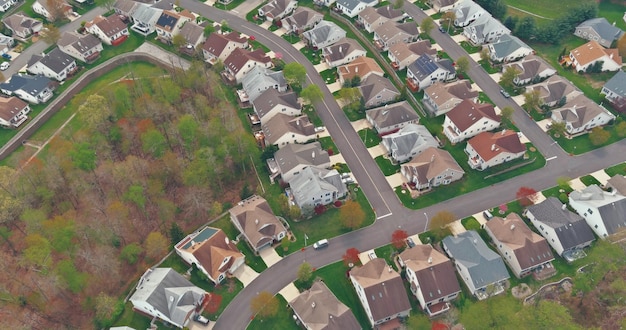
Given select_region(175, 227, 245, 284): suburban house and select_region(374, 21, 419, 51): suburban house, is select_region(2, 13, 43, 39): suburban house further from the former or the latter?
select_region(374, 21, 419, 51): suburban house

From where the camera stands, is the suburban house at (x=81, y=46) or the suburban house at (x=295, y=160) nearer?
the suburban house at (x=295, y=160)

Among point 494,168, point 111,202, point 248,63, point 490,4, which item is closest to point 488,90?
point 494,168

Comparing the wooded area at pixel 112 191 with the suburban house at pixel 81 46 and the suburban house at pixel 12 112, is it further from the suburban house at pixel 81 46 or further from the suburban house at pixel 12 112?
the suburban house at pixel 81 46

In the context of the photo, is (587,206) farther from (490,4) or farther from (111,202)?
(111,202)

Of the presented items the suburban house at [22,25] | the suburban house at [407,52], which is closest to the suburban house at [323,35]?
the suburban house at [407,52]

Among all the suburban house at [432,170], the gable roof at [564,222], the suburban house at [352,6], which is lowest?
the gable roof at [564,222]

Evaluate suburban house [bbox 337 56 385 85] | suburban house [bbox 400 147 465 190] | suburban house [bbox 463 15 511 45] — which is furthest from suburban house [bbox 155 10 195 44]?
suburban house [bbox 463 15 511 45]

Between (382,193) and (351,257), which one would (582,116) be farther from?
(351,257)
